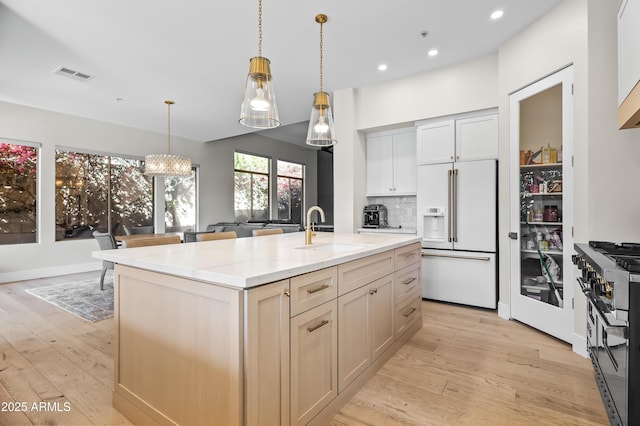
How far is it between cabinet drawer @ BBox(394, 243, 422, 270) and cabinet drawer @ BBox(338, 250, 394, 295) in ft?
0.40

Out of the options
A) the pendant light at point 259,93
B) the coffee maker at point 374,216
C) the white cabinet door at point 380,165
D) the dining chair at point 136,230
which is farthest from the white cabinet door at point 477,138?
the dining chair at point 136,230

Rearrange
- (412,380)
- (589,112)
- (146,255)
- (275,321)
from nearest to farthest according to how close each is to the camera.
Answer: (275,321)
(146,255)
(412,380)
(589,112)

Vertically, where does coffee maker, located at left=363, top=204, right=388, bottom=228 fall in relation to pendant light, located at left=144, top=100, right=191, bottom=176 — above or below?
below

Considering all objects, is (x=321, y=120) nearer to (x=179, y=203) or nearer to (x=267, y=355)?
(x=267, y=355)

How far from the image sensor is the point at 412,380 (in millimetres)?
2172

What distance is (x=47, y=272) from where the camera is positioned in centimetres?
544

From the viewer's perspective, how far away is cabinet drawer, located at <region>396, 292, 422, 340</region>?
2568 millimetres

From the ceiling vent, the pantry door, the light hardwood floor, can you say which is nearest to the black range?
the light hardwood floor

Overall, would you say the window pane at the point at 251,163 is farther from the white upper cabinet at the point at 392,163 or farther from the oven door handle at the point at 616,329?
the oven door handle at the point at 616,329

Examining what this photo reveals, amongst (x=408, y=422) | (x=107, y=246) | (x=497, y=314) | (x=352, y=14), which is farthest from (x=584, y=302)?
(x=107, y=246)

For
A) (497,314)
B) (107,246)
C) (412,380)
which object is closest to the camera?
(412,380)

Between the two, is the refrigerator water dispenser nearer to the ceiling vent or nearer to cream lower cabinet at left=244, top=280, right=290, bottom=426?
cream lower cabinet at left=244, top=280, right=290, bottom=426

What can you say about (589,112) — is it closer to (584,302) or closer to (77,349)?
(584,302)

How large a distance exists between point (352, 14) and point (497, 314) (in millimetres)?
3421
